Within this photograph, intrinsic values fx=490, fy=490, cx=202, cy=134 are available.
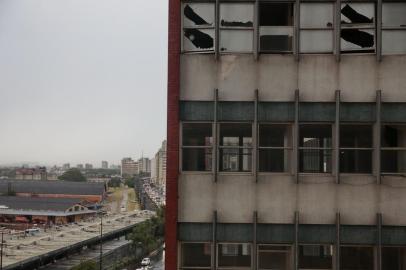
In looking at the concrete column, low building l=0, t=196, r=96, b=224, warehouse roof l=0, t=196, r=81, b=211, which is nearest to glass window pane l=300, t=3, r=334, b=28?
the concrete column

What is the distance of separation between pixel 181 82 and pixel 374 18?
5.08m

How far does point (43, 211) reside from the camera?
118625 millimetres

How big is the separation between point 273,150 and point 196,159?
1.93 metres

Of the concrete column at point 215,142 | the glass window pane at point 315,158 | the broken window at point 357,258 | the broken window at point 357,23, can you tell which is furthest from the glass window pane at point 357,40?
the broken window at point 357,258

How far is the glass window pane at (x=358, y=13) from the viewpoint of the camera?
12.2 metres

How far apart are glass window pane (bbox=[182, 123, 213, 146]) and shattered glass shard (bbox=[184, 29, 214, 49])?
6.63 ft

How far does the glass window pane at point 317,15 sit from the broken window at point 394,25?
4.37ft

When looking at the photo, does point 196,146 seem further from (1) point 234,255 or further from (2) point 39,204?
(2) point 39,204

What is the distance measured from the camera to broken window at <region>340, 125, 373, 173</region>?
12094 mm

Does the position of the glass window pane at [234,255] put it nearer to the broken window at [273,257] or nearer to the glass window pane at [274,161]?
the broken window at [273,257]

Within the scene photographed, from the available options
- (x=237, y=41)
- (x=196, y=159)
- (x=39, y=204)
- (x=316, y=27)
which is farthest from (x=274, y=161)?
(x=39, y=204)

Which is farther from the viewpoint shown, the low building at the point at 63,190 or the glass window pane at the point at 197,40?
the low building at the point at 63,190

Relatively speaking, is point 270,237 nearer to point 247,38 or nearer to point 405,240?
point 405,240

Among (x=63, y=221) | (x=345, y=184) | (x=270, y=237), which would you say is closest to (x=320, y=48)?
(x=345, y=184)
